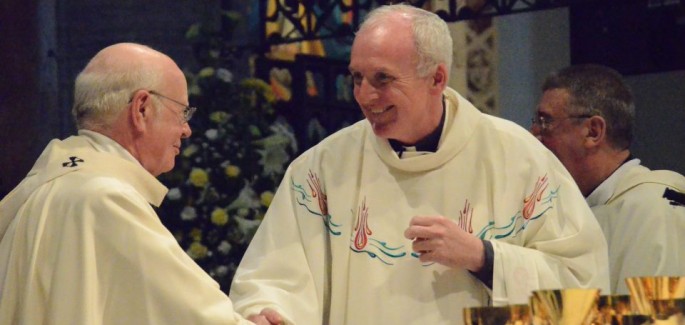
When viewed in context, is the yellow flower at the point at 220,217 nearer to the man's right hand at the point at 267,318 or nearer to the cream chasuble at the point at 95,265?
the man's right hand at the point at 267,318

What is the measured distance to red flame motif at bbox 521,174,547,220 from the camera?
197 inches

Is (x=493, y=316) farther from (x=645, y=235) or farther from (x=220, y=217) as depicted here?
(x=220, y=217)

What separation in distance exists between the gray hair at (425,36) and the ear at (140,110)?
3.18 ft

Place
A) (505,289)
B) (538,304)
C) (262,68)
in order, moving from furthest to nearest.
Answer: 1. (262,68)
2. (505,289)
3. (538,304)

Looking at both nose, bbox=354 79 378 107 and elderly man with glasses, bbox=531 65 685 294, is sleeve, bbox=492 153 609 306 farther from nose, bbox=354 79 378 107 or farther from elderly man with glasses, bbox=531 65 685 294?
elderly man with glasses, bbox=531 65 685 294


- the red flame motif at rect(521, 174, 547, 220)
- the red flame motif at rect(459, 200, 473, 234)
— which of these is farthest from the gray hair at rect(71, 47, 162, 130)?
the red flame motif at rect(521, 174, 547, 220)

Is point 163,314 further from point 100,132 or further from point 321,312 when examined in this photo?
point 321,312

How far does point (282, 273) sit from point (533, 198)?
3.04 feet

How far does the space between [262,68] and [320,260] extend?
127 inches

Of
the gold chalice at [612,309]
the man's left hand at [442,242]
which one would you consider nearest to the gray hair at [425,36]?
the man's left hand at [442,242]

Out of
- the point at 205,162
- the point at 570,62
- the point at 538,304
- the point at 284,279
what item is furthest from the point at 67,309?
the point at 570,62

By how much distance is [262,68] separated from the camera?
8.19m

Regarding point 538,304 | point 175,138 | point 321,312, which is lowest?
point 321,312

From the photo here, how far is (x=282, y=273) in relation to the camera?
5.08 m
